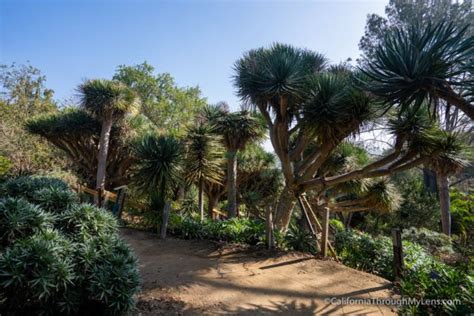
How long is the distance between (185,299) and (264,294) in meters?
1.29

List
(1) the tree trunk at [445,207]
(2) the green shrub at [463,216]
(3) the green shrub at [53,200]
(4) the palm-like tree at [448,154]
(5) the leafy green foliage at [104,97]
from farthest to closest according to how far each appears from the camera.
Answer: (2) the green shrub at [463,216], (1) the tree trunk at [445,207], (5) the leafy green foliage at [104,97], (4) the palm-like tree at [448,154], (3) the green shrub at [53,200]

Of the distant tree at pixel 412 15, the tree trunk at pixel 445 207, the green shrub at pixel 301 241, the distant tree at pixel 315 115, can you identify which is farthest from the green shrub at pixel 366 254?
the distant tree at pixel 412 15

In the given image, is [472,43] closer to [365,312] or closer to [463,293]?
[463,293]

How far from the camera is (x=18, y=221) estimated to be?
2.78 metres

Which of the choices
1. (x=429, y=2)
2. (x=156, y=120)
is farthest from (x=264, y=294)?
(x=429, y=2)

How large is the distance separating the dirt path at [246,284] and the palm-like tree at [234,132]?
9.25ft

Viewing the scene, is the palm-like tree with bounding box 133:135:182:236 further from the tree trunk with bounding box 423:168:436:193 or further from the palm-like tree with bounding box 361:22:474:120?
the tree trunk with bounding box 423:168:436:193

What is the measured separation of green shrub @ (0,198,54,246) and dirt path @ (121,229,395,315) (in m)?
1.69

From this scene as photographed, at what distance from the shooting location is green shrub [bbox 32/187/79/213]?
11.6 ft

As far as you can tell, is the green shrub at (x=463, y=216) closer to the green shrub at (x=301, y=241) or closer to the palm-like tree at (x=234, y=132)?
the green shrub at (x=301, y=241)

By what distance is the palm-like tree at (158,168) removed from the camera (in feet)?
27.0

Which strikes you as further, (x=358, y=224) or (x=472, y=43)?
(x=358, y=224)

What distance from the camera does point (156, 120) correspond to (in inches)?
875

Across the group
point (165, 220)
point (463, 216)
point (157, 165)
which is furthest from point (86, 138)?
point (463, 216)
